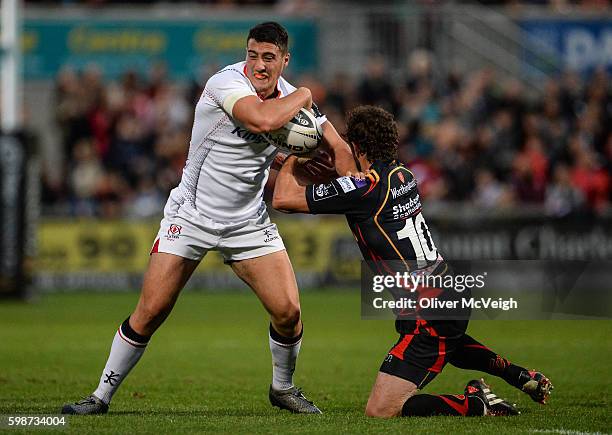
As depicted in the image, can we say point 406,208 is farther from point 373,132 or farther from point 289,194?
point 289,194

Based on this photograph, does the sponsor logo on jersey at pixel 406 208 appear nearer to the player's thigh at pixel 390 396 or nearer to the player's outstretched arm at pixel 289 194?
the player's outstretched arm at pixel 289 194

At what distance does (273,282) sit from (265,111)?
51.1 inches

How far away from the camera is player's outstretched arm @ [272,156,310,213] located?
771 cm

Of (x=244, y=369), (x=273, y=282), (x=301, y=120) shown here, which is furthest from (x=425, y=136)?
(x=301, y=120)

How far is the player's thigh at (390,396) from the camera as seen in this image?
7.69 metres

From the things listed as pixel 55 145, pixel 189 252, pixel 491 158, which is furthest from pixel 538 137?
pixel 189 252

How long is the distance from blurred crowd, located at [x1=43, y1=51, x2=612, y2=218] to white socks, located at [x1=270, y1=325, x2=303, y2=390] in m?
12.1

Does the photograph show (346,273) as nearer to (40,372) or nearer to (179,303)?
(179,303)

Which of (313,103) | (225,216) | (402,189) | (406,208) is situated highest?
(313,103)

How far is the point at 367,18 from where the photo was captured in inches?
969

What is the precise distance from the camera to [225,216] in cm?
796

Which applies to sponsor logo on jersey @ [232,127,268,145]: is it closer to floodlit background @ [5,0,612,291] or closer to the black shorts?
the black shorts

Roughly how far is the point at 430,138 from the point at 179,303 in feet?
21.3

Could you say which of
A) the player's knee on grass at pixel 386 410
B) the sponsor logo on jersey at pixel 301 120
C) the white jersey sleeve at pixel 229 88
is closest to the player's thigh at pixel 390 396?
the player's knee on grass at pixel 386 410
